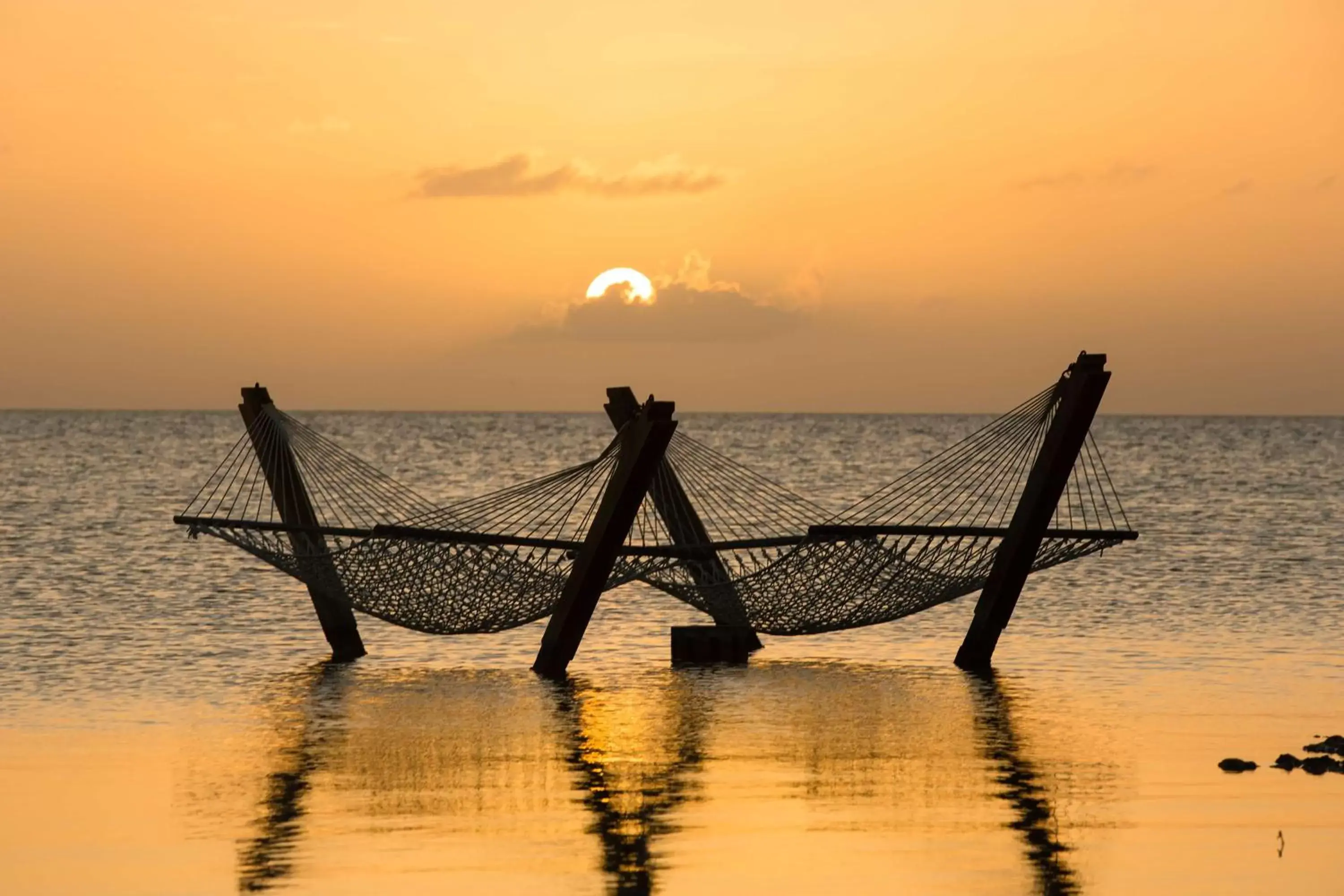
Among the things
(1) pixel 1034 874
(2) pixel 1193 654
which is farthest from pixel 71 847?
(2) pixel 1193 654

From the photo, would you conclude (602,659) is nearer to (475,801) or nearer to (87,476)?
(475,801)

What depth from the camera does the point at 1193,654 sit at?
16656mm

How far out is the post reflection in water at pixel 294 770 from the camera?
→ 8352mm

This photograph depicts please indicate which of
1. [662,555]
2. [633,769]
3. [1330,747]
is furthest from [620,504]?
[1330,747]

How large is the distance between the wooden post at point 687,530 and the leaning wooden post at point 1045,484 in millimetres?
2001

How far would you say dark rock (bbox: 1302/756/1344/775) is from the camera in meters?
10.4

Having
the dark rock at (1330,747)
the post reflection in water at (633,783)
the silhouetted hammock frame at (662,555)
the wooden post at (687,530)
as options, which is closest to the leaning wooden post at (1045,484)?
the silhouetted hammock frame at (662,555)

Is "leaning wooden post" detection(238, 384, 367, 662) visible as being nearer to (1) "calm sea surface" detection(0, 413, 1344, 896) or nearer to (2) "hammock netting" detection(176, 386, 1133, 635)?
(2) "hammock netting" detection(176, 386, 1133, 635)

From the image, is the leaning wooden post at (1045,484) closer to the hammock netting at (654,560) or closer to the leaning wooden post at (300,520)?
the hammock netting at (654,560)

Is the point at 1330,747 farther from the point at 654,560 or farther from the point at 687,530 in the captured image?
the point at 687,530

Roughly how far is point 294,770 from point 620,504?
374 cm

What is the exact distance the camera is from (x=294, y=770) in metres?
10.8

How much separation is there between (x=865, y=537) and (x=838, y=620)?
903 mm

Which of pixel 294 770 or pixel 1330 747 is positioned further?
pixel 1330 747
